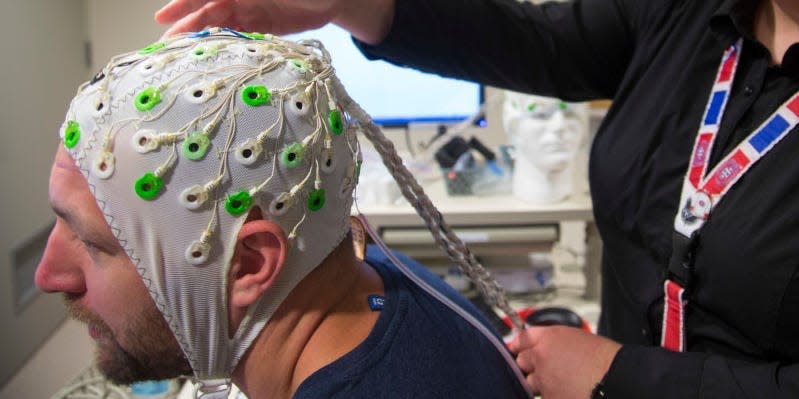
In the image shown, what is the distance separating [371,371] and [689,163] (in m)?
0.54

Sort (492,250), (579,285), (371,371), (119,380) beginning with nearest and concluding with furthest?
(371,371), (119,380), (492,250), (579,285)

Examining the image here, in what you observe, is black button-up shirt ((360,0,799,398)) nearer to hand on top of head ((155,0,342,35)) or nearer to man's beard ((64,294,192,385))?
hand on top of head ((155,0,342,35))

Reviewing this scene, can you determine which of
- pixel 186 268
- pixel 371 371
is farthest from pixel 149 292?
pixel 371 371

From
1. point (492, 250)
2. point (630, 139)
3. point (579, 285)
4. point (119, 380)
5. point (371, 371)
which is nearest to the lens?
point (371, 371)

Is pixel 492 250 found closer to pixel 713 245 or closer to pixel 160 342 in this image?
pixel 713 245

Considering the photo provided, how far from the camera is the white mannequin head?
155 centimetres

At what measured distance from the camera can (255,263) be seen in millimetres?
696

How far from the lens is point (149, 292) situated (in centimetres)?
Result: 69

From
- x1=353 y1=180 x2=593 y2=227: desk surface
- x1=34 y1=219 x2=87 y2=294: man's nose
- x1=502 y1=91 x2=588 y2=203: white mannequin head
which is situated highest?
x1=34 y1=219 x2=87 y2=294: man's nose

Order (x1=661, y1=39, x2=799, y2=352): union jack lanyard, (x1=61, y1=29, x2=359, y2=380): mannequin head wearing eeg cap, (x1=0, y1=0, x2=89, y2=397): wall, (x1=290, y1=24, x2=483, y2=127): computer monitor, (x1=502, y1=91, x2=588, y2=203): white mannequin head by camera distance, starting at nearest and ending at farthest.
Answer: (x1=61, y1=29, x2=359, y2=380): mannequin head wearing eeg cap
(x1=661, y1=39, x2=799, y2=352): union jack lanyard
(x1=0, y1=0, x2=89, y2=397): wall
(x1=502, y1=91, x2=588, y2=203): white mannequin head
(x1=290, y1=24, x2=483, y2=127): computer monitor

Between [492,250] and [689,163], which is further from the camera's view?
[492,250]

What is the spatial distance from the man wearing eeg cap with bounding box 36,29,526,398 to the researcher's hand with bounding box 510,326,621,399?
10 cm

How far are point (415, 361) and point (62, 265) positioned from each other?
0.43m

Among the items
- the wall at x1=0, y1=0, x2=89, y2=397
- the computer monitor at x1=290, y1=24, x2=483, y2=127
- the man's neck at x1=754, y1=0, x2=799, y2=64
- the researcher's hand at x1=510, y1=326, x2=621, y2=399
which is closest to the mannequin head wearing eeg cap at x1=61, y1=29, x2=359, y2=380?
the researcher's hand at x1=510, y1=326, x2=621, y2=399
